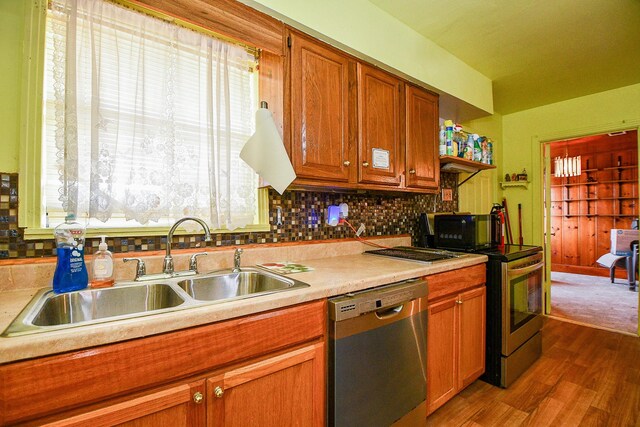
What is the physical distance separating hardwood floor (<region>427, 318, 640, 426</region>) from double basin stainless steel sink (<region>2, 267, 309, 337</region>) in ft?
4.14

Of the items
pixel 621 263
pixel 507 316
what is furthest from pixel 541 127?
pixel 621 263

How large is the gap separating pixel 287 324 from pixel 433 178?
5.44 ft

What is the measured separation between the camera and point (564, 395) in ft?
6.12

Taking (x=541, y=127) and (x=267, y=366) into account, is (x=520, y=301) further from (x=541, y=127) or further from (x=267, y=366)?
(x=541, y=127)

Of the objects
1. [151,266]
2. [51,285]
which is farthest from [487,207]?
[51,285]

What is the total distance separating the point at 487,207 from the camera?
3.47 meters

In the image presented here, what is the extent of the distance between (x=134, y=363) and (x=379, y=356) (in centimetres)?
92

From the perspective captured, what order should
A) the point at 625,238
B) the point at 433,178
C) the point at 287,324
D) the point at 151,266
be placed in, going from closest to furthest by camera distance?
1. the point at 287,324
2. the point at 151,266
3. the point at 433,178
4. the point at 625,238

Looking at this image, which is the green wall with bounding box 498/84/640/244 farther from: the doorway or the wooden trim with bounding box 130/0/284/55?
the wooden trim with bounding box 130/0/284/55

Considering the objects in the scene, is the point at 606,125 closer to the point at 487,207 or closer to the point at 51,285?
the point at 487,207

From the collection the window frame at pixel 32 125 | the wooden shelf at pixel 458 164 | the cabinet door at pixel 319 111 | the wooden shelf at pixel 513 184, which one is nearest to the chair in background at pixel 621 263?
the wooden shelf at pixel 513 184

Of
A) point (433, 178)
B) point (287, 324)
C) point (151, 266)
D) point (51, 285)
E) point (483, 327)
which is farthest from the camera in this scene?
point (433, 178)

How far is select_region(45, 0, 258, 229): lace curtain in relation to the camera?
1.15 m

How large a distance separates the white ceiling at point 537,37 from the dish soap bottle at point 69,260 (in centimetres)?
191
